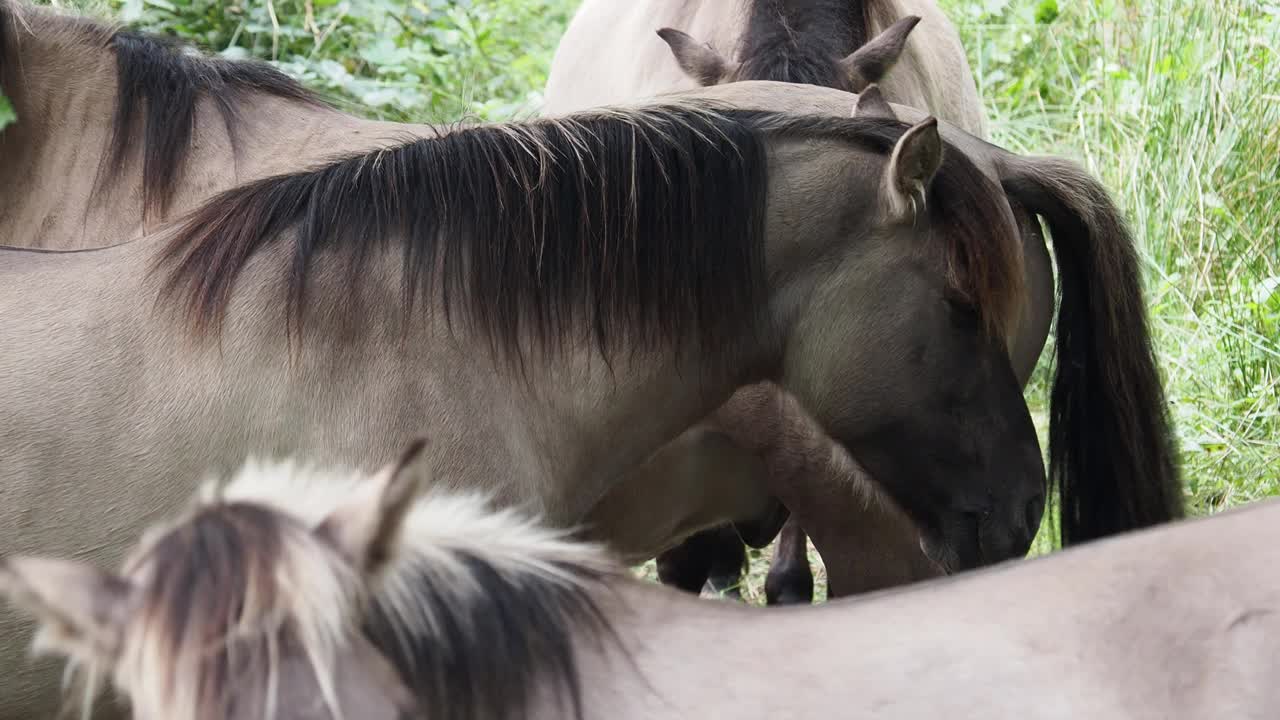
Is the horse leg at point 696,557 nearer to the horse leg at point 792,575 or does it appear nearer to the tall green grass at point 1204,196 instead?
Result: the horse leg at point 792,575

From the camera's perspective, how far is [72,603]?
1.24m

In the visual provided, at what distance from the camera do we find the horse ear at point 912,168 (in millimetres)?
2430

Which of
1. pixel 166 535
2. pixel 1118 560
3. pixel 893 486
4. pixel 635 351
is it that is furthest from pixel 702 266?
pixel 166 535

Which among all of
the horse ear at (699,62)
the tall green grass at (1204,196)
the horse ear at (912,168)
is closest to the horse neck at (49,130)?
the horse ear at (699,62)

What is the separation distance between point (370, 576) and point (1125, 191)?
16.4ft

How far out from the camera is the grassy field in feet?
14.9

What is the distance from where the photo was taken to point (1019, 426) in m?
2.70

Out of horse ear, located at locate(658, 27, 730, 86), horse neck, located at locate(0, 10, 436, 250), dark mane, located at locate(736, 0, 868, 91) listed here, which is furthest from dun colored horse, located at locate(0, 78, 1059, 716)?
horse ear, located at locate(658, 27, 730, 86)

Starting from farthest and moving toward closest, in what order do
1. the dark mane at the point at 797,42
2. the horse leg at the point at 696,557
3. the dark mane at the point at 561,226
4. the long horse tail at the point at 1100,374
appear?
the horse leg at the point at 696,557
the dark mane at the point at 797,42
the long horse tail at the point at 1100,374
the dark mane at the point at 561,226

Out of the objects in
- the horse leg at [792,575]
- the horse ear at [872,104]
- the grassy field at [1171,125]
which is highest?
the horse ear at [872,104]

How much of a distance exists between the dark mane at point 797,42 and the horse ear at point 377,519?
2609 millimetres

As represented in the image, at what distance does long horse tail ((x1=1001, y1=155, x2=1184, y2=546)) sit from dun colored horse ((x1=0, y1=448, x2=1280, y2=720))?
Answer: 1.72 meters

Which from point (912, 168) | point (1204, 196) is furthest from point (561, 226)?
point (1204, 196)

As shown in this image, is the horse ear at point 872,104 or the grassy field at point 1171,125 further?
the grassy field at point 1171,125
